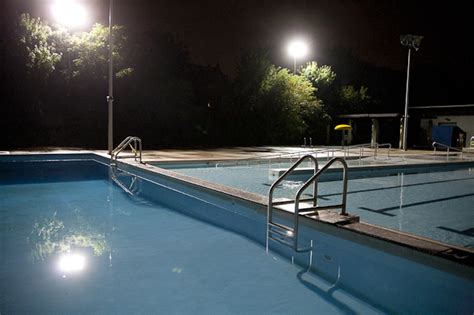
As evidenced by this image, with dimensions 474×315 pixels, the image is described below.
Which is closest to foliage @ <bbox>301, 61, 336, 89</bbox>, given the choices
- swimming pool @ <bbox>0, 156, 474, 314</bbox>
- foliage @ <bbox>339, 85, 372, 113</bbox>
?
foliage @ <bbox>339, 85, 372, 113</bbox>

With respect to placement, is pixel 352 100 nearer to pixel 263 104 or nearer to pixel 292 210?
pixel 263 104

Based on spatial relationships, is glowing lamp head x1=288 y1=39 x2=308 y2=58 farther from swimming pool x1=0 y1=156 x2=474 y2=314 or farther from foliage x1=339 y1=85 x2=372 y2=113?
swimming pool x1=0 y1=156 x2=474 y2=314

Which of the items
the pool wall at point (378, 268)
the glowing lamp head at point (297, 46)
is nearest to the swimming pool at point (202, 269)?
the pool wall at point (378, 268)

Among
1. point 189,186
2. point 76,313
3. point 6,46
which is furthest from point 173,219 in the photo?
point 6,46

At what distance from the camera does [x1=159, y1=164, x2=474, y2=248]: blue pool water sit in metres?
6.39

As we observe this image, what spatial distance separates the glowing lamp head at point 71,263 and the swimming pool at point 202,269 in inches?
0.5

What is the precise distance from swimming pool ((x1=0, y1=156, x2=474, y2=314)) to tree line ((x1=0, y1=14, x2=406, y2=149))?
17.3m

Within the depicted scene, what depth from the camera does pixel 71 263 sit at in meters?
4.75

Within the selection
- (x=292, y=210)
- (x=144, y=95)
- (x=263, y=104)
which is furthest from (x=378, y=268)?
(x=263, y=104)

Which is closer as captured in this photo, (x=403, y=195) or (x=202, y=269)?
(x=202, y=269)

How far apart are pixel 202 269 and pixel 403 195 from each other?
6.58 m

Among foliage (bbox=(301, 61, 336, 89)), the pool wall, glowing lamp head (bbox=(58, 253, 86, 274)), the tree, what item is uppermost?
foliage (bbox=(301, 61, 336, 89))

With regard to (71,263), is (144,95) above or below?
above

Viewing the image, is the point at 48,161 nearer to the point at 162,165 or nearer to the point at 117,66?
the point at 162,165
